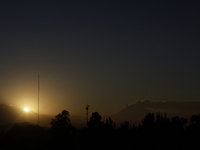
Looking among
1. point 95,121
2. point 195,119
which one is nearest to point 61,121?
point 95,121

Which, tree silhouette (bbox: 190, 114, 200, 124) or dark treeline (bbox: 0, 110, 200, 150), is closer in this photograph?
dark treeline (bbox: 0, 110, 200, 150)

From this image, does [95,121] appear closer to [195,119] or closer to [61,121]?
[61,121]

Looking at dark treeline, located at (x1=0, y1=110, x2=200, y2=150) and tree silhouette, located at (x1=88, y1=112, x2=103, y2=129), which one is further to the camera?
tree silhouette, located at (x1=88, y1=112, x2=103, y2=129)

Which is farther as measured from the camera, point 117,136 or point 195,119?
point 195,119

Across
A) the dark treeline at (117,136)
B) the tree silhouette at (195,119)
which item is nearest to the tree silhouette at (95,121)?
the dark treeline at (117,136)

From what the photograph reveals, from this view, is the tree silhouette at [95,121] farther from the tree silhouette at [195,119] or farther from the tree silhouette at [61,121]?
the tree silhouette at [195,119]

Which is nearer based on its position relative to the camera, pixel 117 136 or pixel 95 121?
pixel 117 136

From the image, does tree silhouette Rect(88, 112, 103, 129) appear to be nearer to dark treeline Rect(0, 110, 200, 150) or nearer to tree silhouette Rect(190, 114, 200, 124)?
dark treeline Rect(0, 110, 200, 150)

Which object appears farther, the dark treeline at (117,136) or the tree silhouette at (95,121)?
the tree silhouette at (95,121)

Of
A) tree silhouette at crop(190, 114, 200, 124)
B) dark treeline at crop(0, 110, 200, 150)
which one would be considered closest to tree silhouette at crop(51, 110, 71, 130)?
dark treeline at crop(0, 110, 200, 150)

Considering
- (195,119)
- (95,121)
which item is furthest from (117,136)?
(195,119)

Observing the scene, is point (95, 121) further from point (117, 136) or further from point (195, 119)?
point (195, 119)

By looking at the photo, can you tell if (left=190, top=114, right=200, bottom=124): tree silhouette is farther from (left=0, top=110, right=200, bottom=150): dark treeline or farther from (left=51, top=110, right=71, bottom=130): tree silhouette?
(left=51, top=110, right=71, bottom=130): tree silhouette

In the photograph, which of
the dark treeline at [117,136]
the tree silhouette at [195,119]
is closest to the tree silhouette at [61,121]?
the dark treeline at [117,136]
